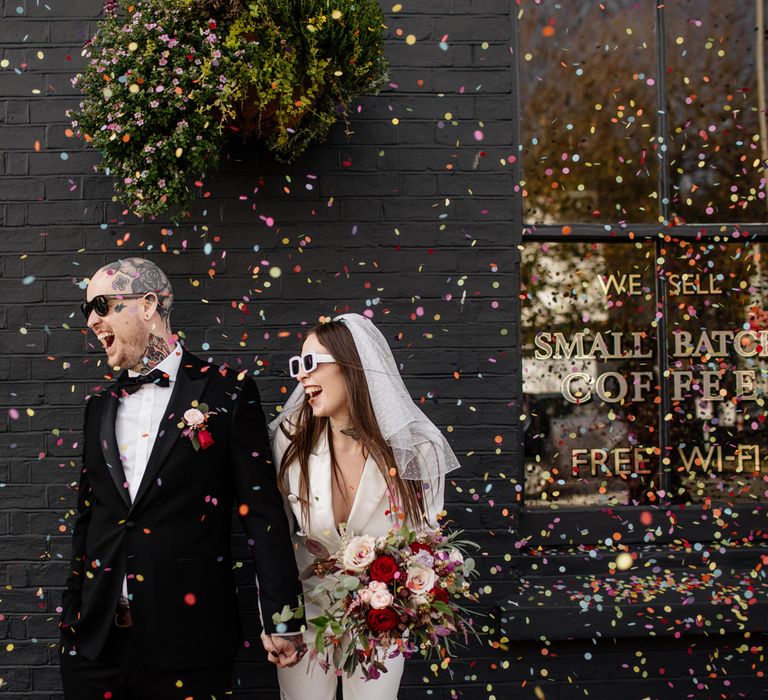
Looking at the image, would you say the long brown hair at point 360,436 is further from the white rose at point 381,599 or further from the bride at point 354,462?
the white rose at point 381,599

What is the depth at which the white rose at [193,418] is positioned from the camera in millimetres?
2594

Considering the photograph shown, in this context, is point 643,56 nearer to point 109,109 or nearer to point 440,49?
point 440,49

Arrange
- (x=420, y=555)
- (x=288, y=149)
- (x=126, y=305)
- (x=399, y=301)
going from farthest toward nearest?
(x=399, y=301) → (x=288, y=149) → (x=126, y=305) → (x=420, y=555)

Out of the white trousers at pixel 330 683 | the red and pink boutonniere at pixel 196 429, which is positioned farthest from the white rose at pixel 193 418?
the white trousers at pixel 330 683

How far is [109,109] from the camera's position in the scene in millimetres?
2752

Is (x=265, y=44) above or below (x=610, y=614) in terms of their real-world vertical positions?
above

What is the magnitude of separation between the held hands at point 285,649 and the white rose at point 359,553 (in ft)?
1.12

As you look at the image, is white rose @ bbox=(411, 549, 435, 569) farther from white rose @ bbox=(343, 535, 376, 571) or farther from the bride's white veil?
the bride's white veil

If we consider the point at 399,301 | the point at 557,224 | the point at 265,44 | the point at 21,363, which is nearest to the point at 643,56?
the point at 557,224

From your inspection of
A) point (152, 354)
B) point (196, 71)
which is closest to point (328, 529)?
point (152, 354)

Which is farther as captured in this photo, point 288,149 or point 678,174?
point 678,174

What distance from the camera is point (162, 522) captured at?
257 cm

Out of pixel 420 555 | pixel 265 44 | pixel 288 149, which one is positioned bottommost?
pixel 420 555

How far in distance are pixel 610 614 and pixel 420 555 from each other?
1.29m
